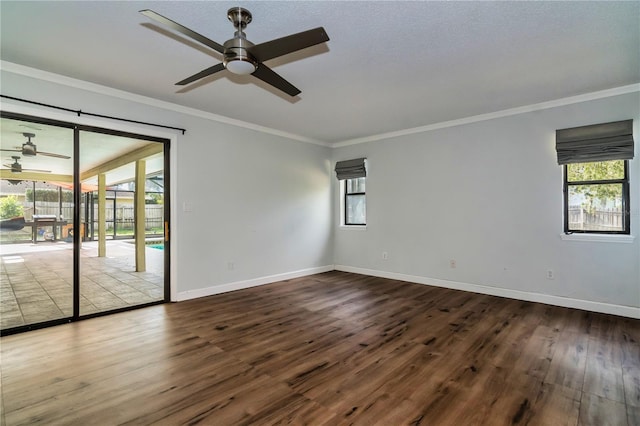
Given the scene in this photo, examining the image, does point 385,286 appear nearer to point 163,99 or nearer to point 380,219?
point 380,219

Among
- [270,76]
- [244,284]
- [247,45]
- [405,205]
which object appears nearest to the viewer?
[247,45]

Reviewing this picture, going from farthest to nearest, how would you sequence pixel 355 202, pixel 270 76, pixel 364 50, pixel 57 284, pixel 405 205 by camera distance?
pixel 355 202 → pixel 405 205 → pixel 57 284 → pixel 364 50 → pixel 270 76

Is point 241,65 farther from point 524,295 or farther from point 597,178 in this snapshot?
point 524,295

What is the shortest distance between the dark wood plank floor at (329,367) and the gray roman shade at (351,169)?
282 cm

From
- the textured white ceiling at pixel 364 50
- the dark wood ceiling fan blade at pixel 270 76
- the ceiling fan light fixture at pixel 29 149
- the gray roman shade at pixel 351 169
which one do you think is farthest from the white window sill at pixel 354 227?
the ceiling fan light fixture at pixel 29 149

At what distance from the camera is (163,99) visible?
3910 millimetres

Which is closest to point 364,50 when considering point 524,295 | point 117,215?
point 524,295

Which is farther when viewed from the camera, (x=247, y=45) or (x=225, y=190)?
(x=225, y=190)

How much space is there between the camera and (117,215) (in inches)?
175

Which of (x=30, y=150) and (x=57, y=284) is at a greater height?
(x=30, y=150)

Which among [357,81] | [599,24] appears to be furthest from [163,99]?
[599,24]

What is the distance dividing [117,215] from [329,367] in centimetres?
387

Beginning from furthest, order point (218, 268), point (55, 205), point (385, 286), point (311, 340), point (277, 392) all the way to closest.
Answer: point (385, 286) < point (218, 268) < point (55, 205) < point (311, 340) < point (277, 392)

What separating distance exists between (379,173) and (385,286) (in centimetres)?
208
